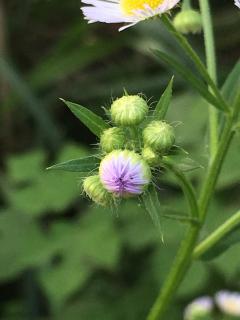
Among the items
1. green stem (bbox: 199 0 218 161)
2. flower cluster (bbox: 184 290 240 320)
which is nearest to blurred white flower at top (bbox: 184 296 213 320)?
flower cluster (bbox: 184 290 240 320)

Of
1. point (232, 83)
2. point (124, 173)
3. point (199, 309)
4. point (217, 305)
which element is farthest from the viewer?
point (217, 305)

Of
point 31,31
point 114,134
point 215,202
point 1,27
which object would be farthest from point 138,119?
point 31,31

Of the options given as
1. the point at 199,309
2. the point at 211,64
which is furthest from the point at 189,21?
the point at 199,309

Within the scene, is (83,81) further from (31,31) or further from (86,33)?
(31,31)

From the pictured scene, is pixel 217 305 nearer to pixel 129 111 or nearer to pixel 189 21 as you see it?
pixel 189 21

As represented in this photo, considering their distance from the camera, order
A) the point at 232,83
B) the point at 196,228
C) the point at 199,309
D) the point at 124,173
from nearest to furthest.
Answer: the point at 124,173 → the point at 196,228 → the point at 232,83 → the point at 199,309

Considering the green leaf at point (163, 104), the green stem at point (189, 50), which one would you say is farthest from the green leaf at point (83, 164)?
the green stem at point (189, 50)
